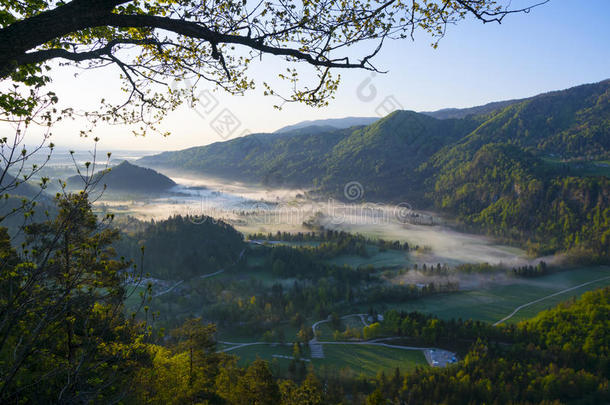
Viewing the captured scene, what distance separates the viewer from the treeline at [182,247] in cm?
9531

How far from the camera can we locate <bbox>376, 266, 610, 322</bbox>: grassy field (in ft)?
300

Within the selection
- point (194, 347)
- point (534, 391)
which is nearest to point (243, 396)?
point (194, 347)

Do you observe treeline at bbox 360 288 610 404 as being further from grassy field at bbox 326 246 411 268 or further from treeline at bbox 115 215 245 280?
treeline at bbox 115 215 245 280

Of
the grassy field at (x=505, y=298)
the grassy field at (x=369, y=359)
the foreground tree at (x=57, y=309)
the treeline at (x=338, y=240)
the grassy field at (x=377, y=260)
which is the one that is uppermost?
the foreground tree at (x=57, y=309)

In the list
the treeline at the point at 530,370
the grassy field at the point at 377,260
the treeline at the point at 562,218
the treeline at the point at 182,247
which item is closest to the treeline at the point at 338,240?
the grassy field at the point at 377,260

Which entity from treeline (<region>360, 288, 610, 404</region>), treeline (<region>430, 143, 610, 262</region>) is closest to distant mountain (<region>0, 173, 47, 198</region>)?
treeline (<region>360, 288, 610, 404</region>)

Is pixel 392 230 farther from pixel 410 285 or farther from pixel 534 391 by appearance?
pixel 534 391

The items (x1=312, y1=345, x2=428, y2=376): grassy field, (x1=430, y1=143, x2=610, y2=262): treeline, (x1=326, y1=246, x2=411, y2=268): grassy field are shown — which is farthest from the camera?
(x1=430, y1=143, x2=610, y2=262): treeline

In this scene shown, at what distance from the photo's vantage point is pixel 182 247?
4129 inches

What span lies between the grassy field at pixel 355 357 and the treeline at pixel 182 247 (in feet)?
141

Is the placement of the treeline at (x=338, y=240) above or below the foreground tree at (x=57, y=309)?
below

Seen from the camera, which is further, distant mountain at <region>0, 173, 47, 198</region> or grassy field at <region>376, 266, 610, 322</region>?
grassy field at <region>376, 266, 610, 322</region>

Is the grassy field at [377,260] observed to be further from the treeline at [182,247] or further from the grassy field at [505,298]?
the treeline at [182,247]

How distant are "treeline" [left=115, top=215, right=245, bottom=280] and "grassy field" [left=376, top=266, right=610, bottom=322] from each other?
53.8 meters
